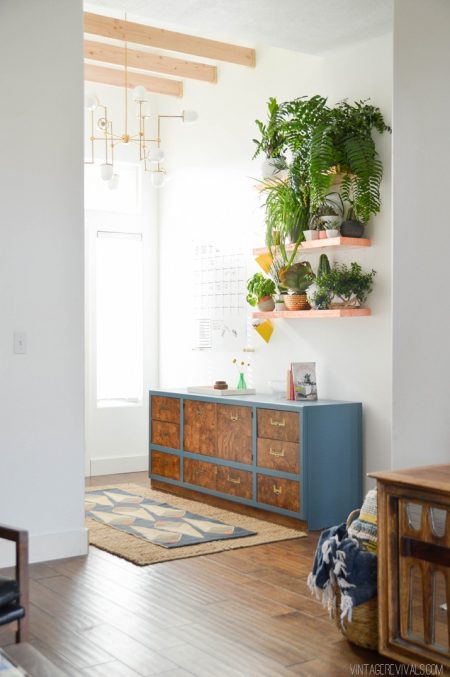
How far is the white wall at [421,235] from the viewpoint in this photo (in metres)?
3.95

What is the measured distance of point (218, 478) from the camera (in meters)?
5.90

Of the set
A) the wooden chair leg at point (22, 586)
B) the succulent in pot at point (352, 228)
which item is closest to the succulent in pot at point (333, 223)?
the succulent in pot at point (352, 228)

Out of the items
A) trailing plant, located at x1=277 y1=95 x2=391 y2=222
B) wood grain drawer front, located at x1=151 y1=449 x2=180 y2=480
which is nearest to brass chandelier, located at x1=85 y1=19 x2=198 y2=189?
trailing plant, located at x1=277 y1=95 x2=391 y2=222

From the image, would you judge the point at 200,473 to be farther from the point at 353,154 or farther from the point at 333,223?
the point at 353,154

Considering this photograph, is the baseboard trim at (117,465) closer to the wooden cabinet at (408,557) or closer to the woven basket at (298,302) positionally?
the woven basket at (298,302)

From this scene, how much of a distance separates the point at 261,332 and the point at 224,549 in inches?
79.8

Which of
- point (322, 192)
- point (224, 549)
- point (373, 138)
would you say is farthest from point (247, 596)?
point (373, 138)

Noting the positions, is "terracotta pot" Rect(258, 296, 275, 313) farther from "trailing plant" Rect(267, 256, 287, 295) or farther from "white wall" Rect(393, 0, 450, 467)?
"white wall" Rect(393, 0, 450, 467)

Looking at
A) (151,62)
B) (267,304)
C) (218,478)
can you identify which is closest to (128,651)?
(218,478)

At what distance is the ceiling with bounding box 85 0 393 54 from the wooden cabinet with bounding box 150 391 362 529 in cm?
228

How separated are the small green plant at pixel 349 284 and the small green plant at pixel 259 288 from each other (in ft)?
2.21

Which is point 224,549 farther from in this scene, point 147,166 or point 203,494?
point 147,166

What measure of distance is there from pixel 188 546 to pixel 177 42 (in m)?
3.69

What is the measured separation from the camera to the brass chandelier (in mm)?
5839
